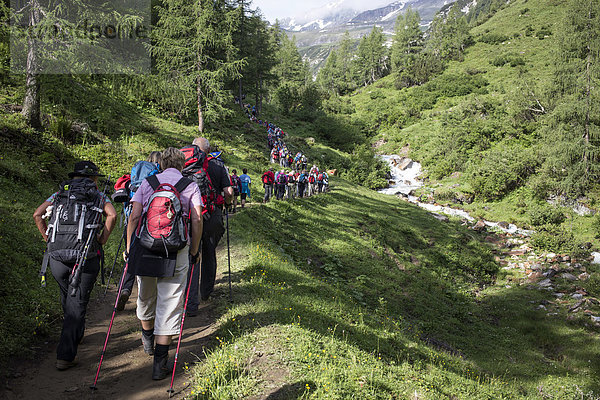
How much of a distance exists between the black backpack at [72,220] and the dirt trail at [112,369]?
5.18 ft

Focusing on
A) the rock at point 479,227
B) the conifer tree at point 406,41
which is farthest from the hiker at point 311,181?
the conifer tree at point 406,41

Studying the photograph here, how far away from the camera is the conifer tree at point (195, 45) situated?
79.3 ft

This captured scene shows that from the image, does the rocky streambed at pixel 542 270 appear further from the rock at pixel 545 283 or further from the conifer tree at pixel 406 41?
the conifer tree at pixel 406 41

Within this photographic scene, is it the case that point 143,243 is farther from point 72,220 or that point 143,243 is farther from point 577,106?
point 577,106

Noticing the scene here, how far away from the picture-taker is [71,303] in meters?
4.25

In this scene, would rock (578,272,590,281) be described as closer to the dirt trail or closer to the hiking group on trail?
the dirt trail

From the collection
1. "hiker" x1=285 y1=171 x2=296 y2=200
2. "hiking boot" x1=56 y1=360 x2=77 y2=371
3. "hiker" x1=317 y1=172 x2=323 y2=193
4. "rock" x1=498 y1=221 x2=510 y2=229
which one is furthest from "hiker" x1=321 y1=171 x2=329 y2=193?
"hiking boot" x1=56 y1=360 x2=77 y2=371

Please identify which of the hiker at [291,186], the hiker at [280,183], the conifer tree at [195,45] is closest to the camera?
the hiker at [280,183]

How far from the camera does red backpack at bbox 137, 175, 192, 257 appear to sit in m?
3.78

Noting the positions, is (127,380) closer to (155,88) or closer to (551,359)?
(551,359)

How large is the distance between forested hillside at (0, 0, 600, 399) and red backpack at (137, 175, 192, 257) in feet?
5.81

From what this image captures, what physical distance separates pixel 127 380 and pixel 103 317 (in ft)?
8.00

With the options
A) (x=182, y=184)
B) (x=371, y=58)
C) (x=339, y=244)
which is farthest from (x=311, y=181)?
(x=371, y=58)

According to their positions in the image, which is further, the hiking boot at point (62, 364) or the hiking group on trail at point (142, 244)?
the hiking boot at point (62, 364)
